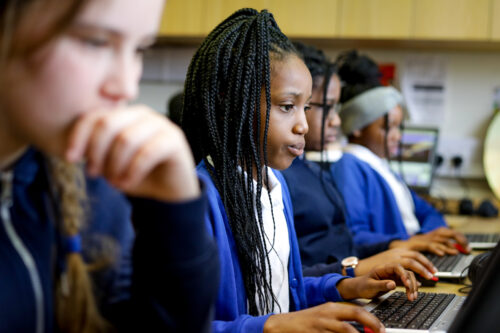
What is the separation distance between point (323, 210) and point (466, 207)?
4.87 ft

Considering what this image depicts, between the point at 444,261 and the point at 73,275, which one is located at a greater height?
the point at 73,275

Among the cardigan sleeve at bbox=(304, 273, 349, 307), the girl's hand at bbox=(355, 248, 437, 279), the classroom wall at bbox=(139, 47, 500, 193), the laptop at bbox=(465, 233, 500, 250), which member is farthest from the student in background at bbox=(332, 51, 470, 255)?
the classroom wall at bbox=(139, 47, 500, 193)

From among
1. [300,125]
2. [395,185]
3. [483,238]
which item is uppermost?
[300,125]

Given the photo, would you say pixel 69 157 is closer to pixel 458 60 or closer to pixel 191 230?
pixel 191 230

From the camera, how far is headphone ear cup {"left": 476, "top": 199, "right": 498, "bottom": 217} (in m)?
2.77

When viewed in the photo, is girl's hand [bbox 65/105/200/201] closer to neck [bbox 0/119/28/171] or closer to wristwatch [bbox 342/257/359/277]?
neck [bbox 0/119/28/171]

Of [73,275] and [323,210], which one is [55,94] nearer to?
[73,275]

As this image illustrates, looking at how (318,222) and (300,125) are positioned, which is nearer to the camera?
(300,125)

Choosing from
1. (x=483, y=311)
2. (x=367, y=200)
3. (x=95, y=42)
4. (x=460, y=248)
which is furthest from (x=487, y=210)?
(x=95, y=42)

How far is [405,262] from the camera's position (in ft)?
4.03

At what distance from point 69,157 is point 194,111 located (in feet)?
1.99

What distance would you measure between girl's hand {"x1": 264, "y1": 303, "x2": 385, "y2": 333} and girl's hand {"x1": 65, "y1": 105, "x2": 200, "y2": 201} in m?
0.40

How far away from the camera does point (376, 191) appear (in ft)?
6.95

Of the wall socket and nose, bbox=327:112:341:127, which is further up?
nose, bbox=327:112:341:127
